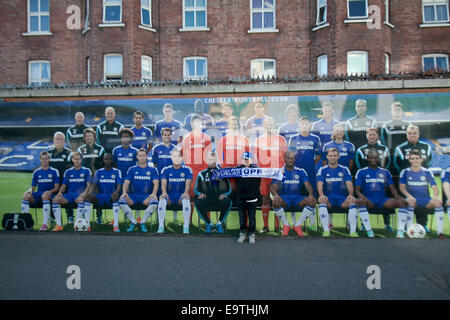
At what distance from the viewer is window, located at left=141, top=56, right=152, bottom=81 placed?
1634 cm

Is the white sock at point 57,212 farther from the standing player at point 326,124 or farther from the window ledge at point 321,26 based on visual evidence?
the window ledge at point 321,26

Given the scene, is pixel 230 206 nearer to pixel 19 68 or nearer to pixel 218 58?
pixel 218 58

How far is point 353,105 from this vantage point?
7.62 metres

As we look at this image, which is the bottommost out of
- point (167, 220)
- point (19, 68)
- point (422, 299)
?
point (422, 299)

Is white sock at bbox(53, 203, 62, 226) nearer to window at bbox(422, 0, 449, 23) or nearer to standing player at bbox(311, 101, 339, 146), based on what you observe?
standing player at bbox(311, 101, 339, 146)

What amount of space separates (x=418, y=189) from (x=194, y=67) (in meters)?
12.2

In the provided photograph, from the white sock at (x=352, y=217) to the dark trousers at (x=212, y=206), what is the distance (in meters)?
2.68

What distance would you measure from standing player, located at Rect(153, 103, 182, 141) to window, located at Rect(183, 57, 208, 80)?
9.20m

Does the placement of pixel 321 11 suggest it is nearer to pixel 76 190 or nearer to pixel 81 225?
pixel 76 190

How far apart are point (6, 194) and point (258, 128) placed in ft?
20.6

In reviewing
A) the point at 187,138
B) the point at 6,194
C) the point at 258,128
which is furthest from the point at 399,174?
the point at 6,194

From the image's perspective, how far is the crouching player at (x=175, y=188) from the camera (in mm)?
7719

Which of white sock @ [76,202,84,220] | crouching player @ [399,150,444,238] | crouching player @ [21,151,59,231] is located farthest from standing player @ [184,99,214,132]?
crouching player @ [399,150,444,238]

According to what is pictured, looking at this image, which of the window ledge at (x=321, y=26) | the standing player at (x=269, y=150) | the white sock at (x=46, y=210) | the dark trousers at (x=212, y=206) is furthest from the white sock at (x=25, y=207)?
the window ledge at (x=321, y=26)
